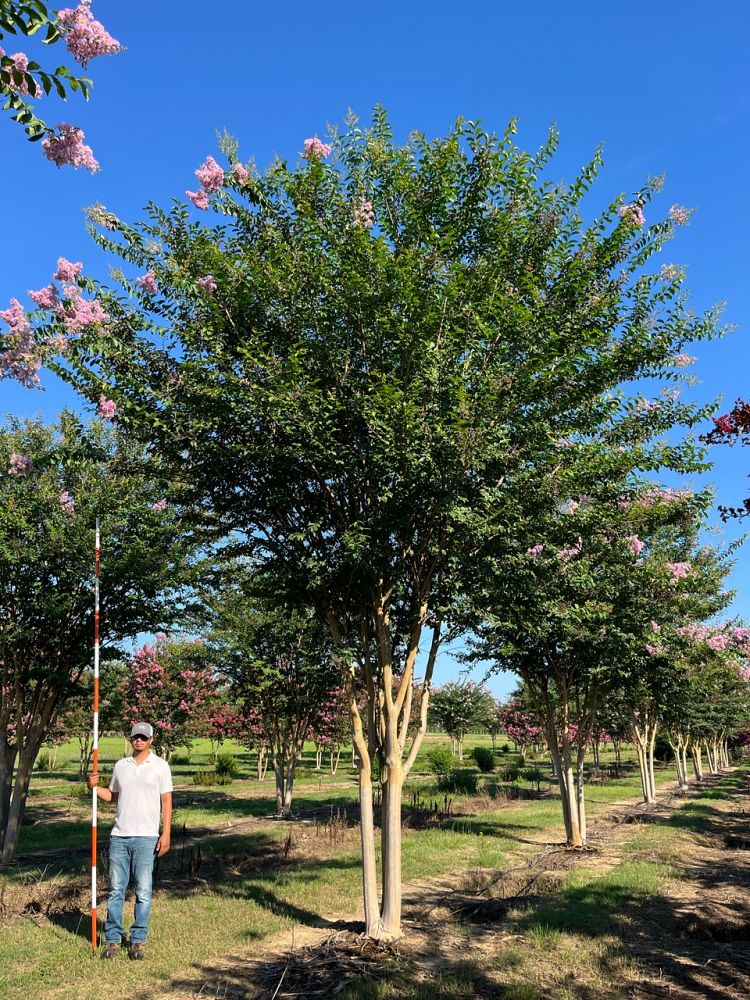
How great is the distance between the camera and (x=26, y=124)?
158 inches

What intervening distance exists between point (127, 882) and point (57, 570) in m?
7.43

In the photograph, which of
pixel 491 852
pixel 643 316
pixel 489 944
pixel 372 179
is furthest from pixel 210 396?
pixel 491 852

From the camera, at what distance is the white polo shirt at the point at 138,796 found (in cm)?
748

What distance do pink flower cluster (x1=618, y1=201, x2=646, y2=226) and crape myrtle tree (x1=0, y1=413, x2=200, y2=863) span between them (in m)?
8.76

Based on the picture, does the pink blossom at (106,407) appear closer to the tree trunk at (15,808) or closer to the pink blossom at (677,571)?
the tree trunk at (15,808)

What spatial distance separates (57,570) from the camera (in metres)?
13.4

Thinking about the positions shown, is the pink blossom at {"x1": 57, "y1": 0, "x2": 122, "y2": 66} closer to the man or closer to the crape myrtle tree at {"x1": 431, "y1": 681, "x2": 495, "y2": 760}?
the man

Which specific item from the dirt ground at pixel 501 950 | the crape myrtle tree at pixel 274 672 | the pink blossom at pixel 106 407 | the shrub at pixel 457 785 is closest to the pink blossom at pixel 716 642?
the dirt ground at pixel 501 950

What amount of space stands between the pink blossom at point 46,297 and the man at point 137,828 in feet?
14.4

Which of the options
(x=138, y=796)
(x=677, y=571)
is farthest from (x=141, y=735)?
(x=677, y=571)

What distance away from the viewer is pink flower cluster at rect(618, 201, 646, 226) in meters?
8.03

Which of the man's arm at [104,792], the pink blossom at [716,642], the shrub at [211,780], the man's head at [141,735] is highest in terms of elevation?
the pink blossom at [716,642]

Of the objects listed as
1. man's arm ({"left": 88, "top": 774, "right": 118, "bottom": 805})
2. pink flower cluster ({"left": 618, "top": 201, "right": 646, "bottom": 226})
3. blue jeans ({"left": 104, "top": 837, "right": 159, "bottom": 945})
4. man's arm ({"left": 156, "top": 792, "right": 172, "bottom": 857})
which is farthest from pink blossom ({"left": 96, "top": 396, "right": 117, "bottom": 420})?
pink flower cluster ({"left": 618, "top": 201, "right": 646, "bottom": 226})

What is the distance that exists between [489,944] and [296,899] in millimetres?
3403
